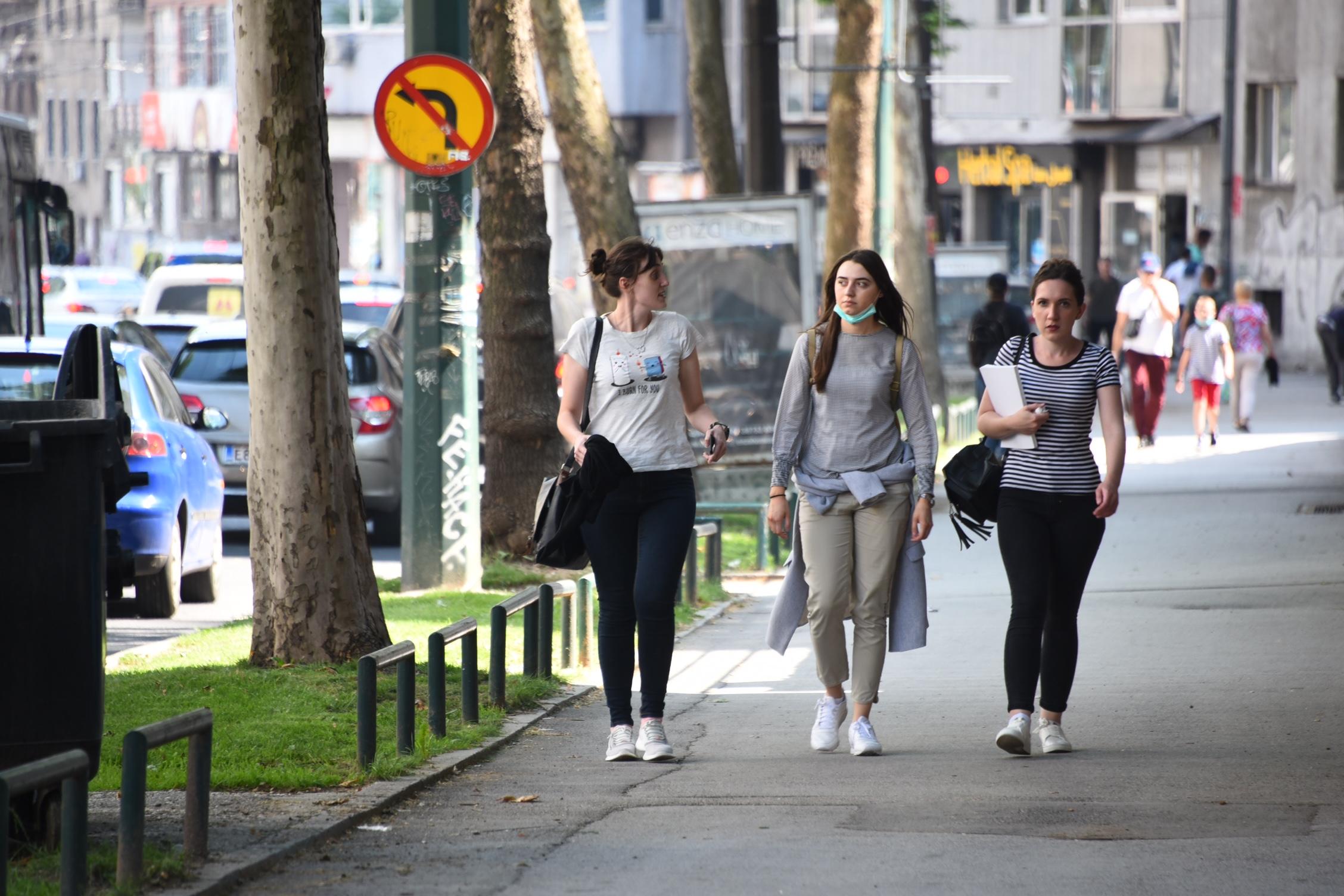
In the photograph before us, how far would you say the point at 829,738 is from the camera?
769 centimetres

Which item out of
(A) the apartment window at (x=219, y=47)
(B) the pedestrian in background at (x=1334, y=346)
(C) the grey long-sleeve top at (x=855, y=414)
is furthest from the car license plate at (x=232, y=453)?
(A) the apartment window at (x=219, y=47)

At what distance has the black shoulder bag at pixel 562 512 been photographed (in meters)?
7.36

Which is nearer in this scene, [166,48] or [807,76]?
[807,76]

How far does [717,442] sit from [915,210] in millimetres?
19220

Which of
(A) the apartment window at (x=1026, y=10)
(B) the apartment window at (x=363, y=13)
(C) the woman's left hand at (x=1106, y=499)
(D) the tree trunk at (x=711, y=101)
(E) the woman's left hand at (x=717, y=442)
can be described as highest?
(B) the apartment window at (x=363, y=13)

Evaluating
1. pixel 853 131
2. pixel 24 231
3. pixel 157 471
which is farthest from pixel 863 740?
pixel 853 131

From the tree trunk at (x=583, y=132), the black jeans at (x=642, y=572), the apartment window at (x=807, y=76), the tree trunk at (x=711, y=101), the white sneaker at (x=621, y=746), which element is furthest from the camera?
the apartment window at (x=807, y=76)

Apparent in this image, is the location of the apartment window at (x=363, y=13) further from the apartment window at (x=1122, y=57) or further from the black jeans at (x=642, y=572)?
the black jeans at (x=642, y=572)

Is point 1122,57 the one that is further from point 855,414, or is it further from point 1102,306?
point 855,414

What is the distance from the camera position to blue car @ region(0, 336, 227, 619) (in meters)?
11.4

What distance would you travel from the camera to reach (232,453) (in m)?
16.5

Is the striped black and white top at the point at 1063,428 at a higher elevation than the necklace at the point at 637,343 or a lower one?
lower

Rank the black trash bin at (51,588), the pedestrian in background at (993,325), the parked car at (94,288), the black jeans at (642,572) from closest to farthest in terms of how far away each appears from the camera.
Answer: the black trash bin at (51,588), the black jeans at (642,572), the pedestrian in background at (993,325), the parked car at (94,288)

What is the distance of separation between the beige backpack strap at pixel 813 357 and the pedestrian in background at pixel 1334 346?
22918 mm
